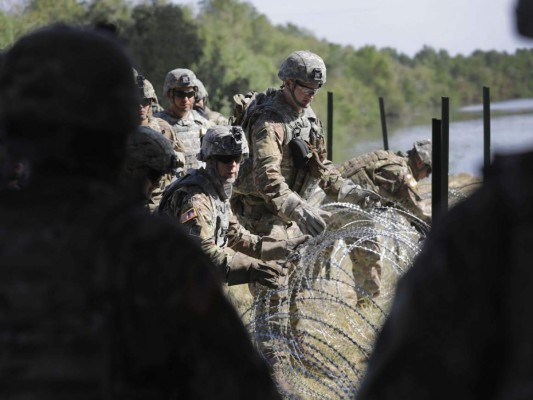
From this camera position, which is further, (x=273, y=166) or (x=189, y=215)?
(x=273, y=166)

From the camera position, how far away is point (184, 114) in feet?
35.4

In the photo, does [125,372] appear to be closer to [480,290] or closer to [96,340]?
[96,340]

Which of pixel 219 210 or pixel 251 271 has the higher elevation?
pixel 219 210

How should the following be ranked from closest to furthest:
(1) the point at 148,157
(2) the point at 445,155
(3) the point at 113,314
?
(3) the point at 113,314
(1) the point at 148,157
(2) the point at 445,155

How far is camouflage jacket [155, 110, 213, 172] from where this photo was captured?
10.6 m

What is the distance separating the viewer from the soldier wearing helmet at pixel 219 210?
20.6 feet

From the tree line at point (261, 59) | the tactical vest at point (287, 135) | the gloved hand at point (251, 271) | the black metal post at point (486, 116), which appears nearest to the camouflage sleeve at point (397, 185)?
the black metal post at point (486, 116)

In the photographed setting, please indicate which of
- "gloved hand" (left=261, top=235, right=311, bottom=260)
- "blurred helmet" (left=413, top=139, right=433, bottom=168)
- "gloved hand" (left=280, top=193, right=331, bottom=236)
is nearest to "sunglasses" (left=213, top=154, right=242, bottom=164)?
"gloved hand" (left=261, top=235, right=311, bottom=260)

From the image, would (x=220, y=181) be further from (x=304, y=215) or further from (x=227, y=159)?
(x=304, y=215)

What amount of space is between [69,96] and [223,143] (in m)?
4.38

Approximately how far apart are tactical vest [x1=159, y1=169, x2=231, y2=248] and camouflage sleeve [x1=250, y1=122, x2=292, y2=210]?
1276 mm

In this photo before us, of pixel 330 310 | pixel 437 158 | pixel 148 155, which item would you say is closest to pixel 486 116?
pixel 330 310

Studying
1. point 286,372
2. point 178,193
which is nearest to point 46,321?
point 178,193

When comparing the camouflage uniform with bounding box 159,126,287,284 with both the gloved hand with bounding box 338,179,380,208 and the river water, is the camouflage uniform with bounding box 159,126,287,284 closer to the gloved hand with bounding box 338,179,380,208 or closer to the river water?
the gloved hand with bounding box 338,179,380,208
